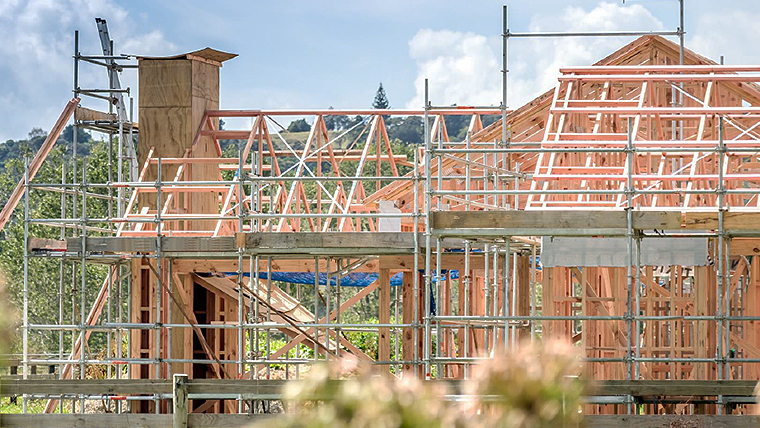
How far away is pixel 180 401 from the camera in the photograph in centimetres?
1013

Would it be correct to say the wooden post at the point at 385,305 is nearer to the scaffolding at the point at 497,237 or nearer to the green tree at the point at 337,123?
the scaffolding at the point at 497,237

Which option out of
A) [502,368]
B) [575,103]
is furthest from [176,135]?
[502,368]

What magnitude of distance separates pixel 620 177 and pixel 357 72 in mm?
137866

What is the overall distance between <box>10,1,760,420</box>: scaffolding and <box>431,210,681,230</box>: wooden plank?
17 millimetres

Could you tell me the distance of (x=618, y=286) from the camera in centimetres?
1638

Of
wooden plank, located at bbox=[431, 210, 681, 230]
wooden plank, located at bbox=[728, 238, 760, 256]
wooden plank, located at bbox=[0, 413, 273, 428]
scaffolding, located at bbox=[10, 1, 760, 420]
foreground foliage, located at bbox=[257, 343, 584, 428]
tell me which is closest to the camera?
foreground foliage, located at bbox=[257, 343, 584, 428]

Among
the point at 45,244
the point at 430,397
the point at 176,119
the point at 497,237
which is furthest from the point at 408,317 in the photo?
the point at 430,397

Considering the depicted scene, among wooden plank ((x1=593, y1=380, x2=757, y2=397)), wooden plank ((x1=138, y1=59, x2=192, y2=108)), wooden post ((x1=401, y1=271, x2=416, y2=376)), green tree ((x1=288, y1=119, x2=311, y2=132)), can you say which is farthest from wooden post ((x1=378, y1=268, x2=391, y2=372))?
green tree ((x1=288, y1=119, x2=311, y2=132))

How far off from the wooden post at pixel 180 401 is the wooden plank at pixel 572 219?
3.88m

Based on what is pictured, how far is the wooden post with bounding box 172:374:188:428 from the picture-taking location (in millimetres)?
10023

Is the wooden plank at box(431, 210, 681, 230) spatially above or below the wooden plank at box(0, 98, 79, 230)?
below

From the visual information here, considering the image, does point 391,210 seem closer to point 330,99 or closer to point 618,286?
point 618,286

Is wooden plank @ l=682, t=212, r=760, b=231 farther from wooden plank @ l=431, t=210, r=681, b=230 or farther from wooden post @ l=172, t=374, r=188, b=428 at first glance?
wooden post @ l=172, t=374, r=188, b=428

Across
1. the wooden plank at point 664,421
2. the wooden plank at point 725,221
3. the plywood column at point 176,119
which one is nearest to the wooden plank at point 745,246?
the wooden plank at point 725,221
